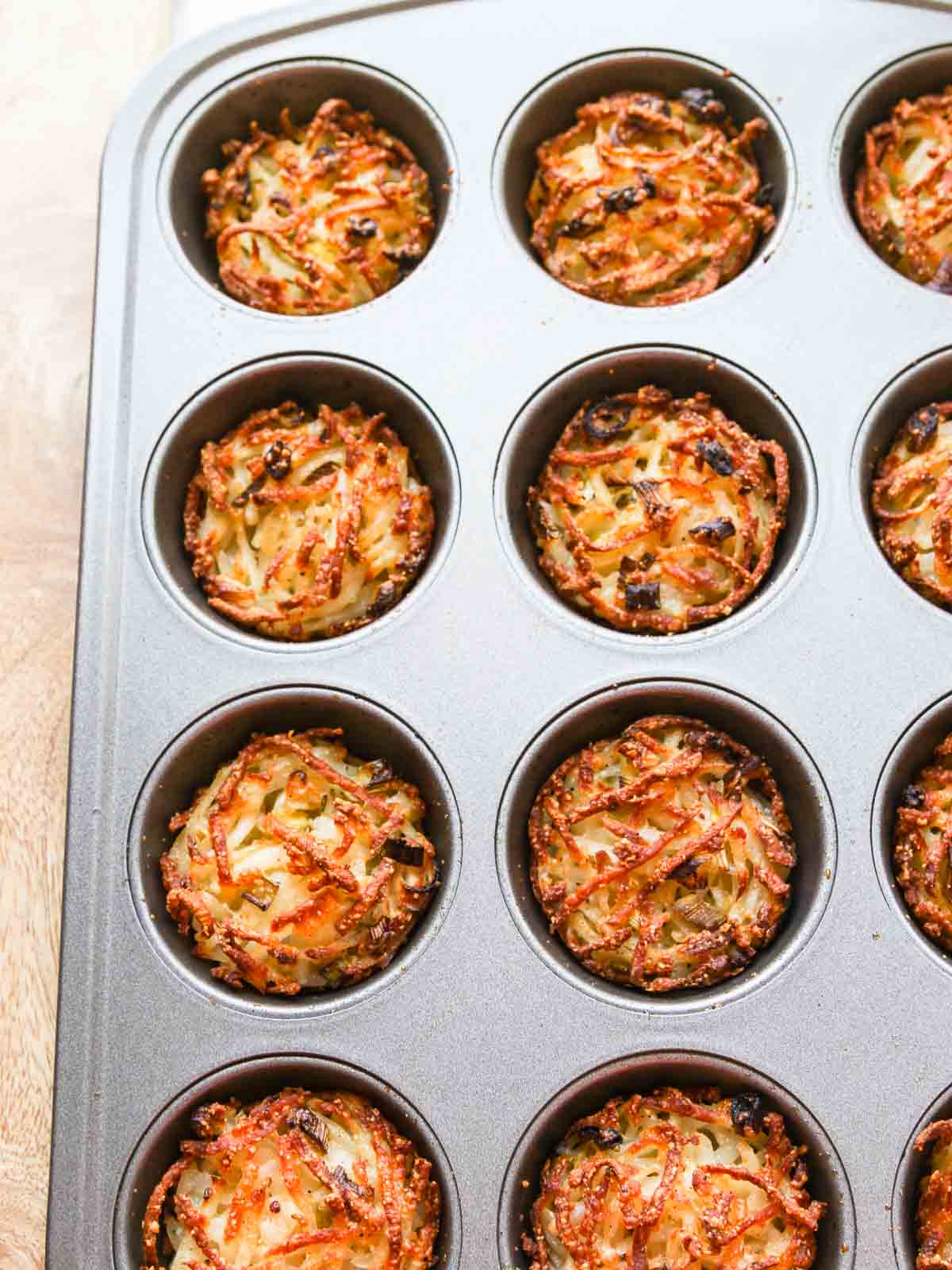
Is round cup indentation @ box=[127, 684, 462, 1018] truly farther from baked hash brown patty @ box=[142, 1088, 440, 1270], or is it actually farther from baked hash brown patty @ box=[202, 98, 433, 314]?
baked hash brown patty @ box=[202, 98, 433, 314]

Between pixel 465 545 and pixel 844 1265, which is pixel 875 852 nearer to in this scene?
pixel 844 1265

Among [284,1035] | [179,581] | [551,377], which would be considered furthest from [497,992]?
[551,377]

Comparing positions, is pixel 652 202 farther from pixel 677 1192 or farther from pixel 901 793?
pixel 677 1192

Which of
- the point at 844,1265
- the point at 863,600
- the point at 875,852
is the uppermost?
the point at 863,600

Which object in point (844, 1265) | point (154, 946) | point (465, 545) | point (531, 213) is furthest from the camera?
point (531, 213)

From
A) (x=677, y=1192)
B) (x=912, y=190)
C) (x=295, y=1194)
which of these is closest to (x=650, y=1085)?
(x=677, y=1192)

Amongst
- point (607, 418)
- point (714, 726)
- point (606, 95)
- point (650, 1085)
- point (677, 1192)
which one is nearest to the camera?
point (677, 1192)

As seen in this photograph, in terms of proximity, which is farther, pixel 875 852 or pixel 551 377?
pixel 551 377
